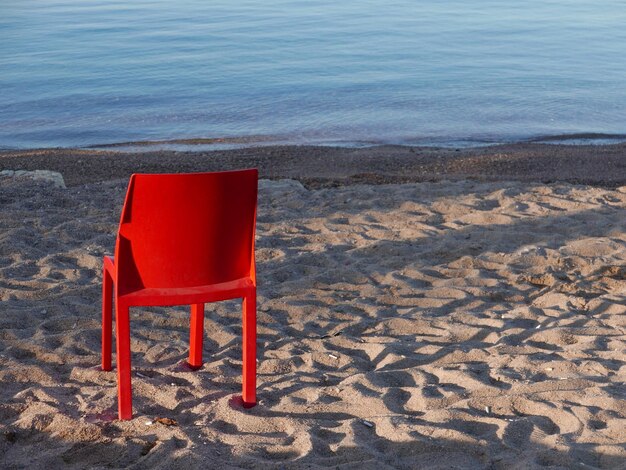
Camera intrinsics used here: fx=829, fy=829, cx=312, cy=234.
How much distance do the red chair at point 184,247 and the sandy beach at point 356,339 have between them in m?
0.37

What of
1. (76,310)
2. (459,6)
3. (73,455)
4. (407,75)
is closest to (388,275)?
(76,310)

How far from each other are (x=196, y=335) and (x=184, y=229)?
0.83 m

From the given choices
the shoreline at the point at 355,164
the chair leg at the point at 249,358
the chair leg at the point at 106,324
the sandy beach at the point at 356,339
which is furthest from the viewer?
the shoreline at the point at 355,164

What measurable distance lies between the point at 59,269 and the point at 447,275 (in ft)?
8.62

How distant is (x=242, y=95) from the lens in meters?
17.5

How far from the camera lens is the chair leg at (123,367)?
346 centimetres

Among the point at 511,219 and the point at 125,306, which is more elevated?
the point at 125,306

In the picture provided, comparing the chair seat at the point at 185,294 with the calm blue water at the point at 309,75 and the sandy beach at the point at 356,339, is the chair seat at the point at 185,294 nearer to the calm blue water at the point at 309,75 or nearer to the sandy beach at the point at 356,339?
the sandy beach at the point at 356,339

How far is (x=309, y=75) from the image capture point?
19.5m

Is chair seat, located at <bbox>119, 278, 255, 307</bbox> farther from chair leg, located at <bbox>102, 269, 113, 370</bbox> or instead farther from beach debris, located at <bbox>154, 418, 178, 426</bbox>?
chair leg, located at <bbox>102, 269, 113, 370</bbox>

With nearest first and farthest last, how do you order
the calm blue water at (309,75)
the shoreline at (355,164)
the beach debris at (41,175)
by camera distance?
1. the beach debris at (41,175)
2. the shoreline at (355,164)
3. the calm blue water at (309,75)

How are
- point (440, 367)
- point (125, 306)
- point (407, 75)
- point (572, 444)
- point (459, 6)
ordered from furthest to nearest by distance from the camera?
point (459, 6), point (407, 75), point (440, 367), point (125, 306), point (572, 444)

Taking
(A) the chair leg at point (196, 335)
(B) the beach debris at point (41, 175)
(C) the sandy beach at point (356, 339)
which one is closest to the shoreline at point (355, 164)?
(B) the beach debris at point (41, 175)

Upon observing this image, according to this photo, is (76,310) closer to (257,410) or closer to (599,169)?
(257,410)
